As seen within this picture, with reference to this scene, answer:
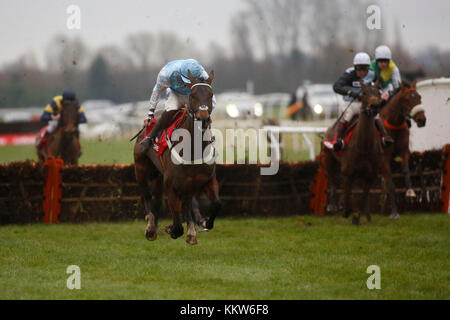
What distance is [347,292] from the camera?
6.39 meters

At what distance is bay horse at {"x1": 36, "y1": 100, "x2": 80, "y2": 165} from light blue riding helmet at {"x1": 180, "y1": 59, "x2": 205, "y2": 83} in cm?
555

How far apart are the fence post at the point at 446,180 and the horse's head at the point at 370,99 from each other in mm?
2259

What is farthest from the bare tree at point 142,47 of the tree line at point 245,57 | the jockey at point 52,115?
the jockey at point 52,115

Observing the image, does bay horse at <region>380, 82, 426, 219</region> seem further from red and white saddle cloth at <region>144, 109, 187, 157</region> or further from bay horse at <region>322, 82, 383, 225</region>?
red and white saddle cloth at <region>144, 109, 187, 157</region>

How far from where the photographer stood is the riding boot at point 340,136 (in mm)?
10898

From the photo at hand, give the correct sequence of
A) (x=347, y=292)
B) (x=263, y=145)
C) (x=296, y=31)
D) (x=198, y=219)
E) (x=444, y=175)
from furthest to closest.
A: (x=296, y=31) → (x=263, y=145) → (x=444, y=175) → (x=198, y=219) → (x=347, y=292)

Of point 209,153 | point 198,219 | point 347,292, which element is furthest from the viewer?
point 198,219

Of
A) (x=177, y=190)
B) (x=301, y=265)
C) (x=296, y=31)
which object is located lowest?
(x=301, y=265)

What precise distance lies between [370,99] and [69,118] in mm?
6018

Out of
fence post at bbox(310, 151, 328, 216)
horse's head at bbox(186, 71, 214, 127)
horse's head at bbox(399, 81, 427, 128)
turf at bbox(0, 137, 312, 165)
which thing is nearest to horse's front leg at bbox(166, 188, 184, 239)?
horse's head at bbox(186, 71, 214, 127)

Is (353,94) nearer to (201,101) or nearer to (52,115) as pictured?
(201,101)

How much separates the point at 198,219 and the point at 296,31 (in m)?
23.9
